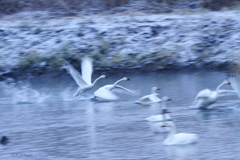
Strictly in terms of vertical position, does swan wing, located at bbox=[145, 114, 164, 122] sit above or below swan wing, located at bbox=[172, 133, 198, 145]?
above

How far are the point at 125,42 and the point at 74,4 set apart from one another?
5672 mm

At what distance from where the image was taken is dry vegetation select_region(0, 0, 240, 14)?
85.7ft

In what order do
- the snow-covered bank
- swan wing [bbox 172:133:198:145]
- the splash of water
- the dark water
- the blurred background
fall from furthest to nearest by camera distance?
the snow-covered bank, the splash of water, the blurred background, swan wing [bbox 172:133:198:145], the dark water

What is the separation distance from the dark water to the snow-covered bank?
4.63m

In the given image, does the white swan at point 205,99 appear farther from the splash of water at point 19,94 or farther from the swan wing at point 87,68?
the splash of water at point 19,94

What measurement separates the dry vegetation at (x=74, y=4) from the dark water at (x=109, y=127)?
402 inches

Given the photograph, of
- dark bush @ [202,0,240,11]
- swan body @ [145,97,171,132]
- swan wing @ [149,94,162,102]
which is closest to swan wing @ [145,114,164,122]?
swan body @ [145,97,171,132]

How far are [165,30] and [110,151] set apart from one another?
14.5 m

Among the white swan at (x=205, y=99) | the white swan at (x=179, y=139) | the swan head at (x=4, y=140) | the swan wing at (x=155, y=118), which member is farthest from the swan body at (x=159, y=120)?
the swan head at (x=4, y=140)

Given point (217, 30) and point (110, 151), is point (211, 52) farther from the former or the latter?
point (110, 151)

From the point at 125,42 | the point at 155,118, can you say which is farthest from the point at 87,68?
the point at 125,42

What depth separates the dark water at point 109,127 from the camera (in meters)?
8.55

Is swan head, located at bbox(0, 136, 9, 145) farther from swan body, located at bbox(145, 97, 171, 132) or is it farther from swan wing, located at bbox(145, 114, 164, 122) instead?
swan wing, located at bbox(145, 114, 164, 122)

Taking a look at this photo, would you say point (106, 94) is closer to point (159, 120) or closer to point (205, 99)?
point (205, 99)
